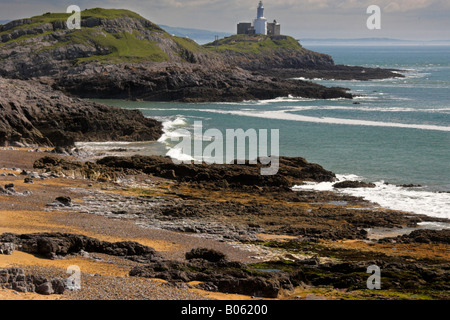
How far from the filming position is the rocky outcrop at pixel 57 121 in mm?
39094

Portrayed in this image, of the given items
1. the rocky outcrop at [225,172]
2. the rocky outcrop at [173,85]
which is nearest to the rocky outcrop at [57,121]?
the rocky outcrop at [225,172]

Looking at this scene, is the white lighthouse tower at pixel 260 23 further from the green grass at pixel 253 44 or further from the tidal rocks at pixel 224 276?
the tidal rocks at pixel 224 276

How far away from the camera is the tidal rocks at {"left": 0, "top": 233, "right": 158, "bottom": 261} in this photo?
16.5m

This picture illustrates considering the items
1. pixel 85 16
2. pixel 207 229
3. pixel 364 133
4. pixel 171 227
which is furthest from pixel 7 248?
pixel 85 16

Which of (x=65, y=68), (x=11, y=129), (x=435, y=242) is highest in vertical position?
(x=65, y=68)

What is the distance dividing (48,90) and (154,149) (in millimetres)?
13987

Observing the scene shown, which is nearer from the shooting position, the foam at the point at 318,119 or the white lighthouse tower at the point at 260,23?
the foam at the point at 318,119

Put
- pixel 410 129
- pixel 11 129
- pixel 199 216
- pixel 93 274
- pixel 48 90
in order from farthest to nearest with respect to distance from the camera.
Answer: pixel 410 129 < pixel 48 90 < pixel 11 129 < pixel 199 216 < pixel 93 274

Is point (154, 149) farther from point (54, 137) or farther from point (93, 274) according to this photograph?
point (93, 274)

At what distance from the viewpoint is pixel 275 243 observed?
827 inches

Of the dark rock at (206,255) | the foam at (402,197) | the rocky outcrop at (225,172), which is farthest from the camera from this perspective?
the rocky outcrop at (225,172)

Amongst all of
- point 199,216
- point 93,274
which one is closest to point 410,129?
point 199,216

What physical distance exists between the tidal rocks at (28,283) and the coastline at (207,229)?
0.28 metres

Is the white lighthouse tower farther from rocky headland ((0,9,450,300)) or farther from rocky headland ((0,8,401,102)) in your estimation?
rocky headland ((0,9,450,300))
